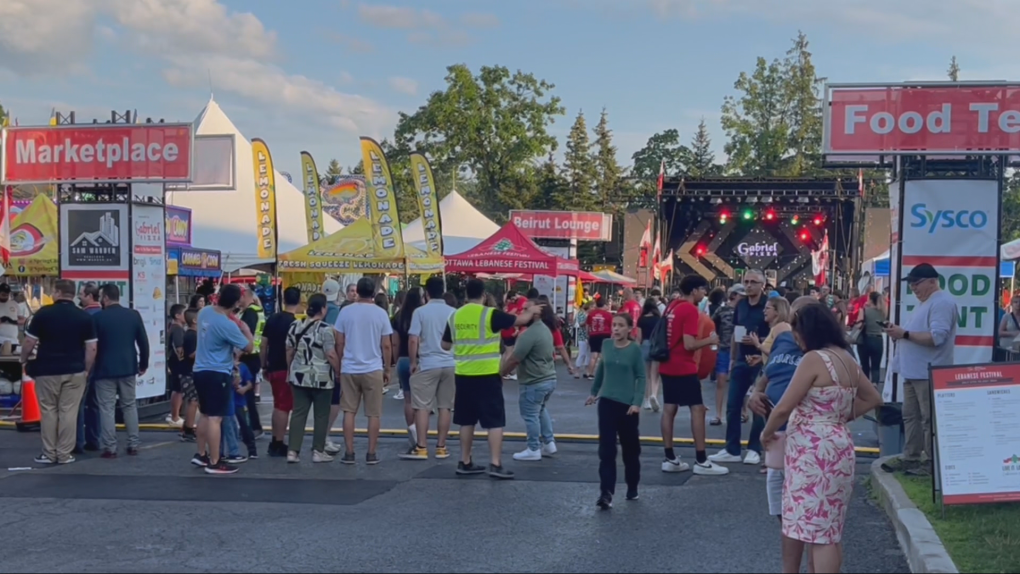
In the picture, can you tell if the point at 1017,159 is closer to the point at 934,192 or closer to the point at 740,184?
the point at 934,192

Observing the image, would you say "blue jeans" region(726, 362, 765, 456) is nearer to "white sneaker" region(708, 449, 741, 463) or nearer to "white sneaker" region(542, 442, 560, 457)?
"white sneaker" region(708, 449, 741, 463)

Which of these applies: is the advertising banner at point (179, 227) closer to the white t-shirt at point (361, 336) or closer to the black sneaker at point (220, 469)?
the white t-shirt at point (361, 336)

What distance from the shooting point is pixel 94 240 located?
1318cm

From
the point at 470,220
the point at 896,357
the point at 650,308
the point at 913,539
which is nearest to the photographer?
the point at 913,539

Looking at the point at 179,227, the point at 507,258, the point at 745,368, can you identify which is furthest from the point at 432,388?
the point at 179,227

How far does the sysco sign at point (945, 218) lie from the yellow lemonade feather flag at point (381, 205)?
1015 cm

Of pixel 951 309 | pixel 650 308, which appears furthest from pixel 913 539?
pixel 650 308

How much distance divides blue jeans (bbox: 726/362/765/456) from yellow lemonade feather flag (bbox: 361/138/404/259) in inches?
362

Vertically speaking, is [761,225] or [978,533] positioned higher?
[761,225]

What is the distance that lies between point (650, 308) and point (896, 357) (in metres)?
6.08

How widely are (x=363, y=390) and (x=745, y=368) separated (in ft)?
12.3

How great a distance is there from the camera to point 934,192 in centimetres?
986

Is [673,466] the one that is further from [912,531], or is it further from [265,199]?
[265,199]

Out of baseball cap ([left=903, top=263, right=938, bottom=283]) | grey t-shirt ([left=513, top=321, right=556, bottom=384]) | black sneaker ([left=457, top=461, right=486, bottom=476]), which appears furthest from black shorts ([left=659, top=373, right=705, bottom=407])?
baseball cap ([left=903, top=263, right=938, bottom=283])
